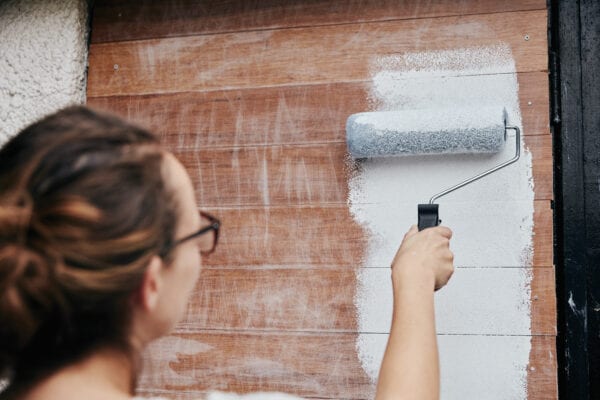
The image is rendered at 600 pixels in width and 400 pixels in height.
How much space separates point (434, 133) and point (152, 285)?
736 mm

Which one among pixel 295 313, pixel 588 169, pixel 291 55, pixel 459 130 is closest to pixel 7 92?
pixel 291 55

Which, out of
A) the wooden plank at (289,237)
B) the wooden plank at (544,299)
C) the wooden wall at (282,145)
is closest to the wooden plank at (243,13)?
the wooden wall at (282,145)

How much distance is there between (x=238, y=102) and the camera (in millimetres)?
1548

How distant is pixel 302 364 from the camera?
4.75 feet

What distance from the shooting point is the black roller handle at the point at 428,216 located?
116 centimetres

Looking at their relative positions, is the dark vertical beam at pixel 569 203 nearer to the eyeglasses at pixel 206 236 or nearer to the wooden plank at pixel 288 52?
the wooden plank at pixel 288 52

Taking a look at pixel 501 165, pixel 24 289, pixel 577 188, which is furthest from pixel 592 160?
pixel 24 289

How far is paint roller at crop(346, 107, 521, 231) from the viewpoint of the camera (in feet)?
4.19

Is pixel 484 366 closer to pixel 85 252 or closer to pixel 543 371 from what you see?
pixel 543 371

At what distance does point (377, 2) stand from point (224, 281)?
734mm

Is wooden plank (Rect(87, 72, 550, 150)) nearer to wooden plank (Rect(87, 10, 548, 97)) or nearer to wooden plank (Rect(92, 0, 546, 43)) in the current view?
wooden plank (Rect(87, 10, 548, 97))

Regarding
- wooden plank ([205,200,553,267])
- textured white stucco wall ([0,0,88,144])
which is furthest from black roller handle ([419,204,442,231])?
textured white stucco wall ([0,0,88,144])

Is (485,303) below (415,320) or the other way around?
below

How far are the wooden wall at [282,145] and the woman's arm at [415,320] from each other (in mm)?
364
